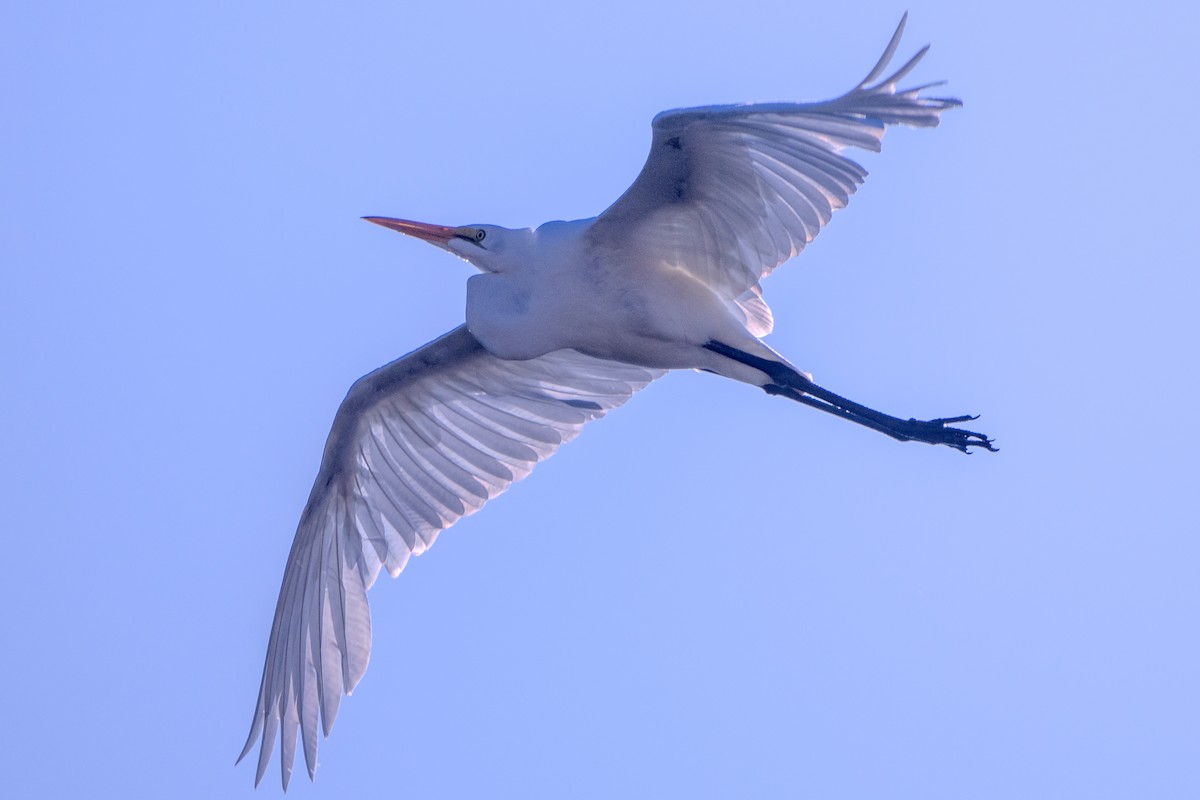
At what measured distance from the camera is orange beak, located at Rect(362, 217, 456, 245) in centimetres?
900

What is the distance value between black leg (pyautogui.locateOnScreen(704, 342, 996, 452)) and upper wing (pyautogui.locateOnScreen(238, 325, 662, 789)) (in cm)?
145

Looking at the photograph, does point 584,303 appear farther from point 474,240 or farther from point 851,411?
point 851,411

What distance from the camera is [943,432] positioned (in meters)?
9.02

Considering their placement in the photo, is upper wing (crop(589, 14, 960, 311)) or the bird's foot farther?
the bird's foot

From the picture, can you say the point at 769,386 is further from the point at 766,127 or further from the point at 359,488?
the point at 359,488

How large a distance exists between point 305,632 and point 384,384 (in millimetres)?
1648

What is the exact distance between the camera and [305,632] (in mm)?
9820

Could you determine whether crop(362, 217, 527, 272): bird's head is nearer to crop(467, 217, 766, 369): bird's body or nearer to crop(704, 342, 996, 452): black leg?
crop(467, 217, 766, 369): bird's body

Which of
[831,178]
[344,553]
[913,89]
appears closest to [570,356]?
[344,553]

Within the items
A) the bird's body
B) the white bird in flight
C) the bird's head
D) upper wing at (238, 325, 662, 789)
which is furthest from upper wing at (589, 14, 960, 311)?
upper wing at (238, 325, 662, 789)

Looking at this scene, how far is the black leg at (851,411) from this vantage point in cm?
870

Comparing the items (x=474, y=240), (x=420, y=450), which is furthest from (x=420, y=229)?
(x=420, y=450)

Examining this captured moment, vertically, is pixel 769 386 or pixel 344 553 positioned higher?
pixel 769 386

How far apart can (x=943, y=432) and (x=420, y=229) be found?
10.6ft
